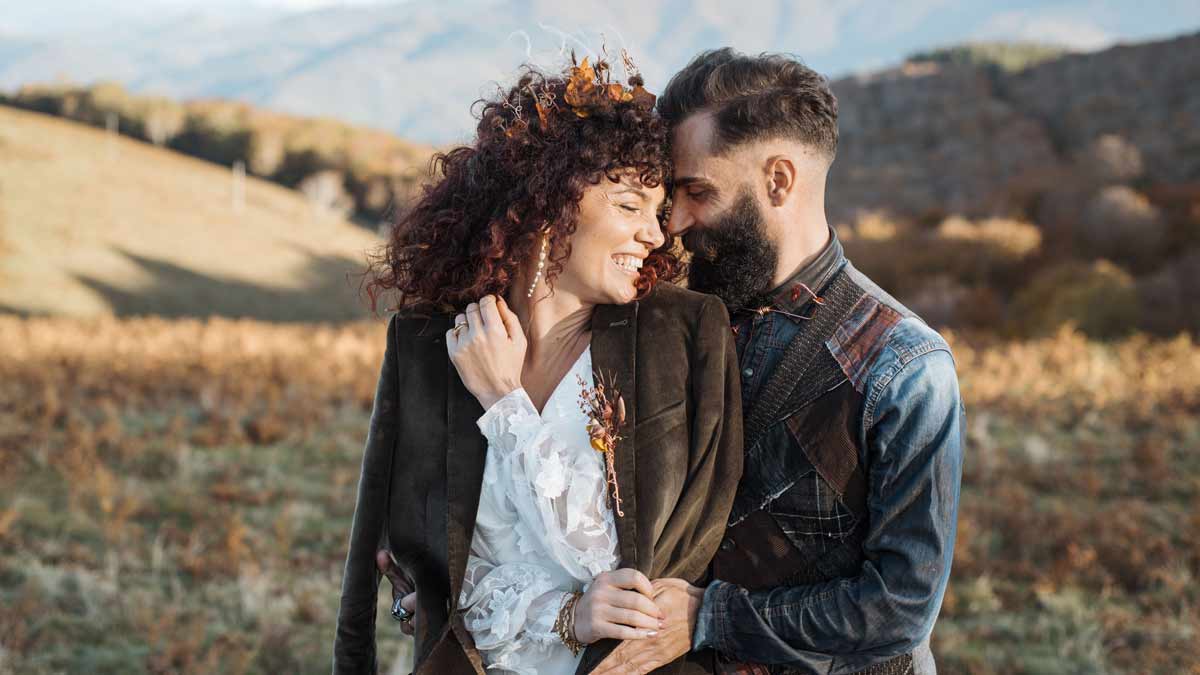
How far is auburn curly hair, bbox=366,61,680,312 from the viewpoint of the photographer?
7.45 feet

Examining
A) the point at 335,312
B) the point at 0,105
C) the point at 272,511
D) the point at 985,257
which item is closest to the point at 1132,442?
the point at 272,511

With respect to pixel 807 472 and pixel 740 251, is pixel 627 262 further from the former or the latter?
pixel 807 472

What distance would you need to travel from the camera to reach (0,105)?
186 feet

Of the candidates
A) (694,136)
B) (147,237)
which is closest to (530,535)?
(694,136)

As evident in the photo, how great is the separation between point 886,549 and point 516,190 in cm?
114

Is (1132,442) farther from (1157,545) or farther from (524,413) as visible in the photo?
(524,413)

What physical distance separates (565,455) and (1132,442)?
900 centimetres

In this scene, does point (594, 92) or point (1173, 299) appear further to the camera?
point (1173, 299)

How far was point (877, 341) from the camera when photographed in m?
2.16

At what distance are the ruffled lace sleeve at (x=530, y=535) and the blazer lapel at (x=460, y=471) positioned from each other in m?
0.04

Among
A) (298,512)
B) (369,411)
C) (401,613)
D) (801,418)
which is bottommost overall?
(298,512)

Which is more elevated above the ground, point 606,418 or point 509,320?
point 509,320

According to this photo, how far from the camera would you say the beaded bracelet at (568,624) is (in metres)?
2.14

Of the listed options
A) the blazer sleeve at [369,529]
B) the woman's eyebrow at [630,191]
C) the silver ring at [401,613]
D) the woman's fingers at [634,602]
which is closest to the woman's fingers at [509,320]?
the blazer sleeve at [369,529]
